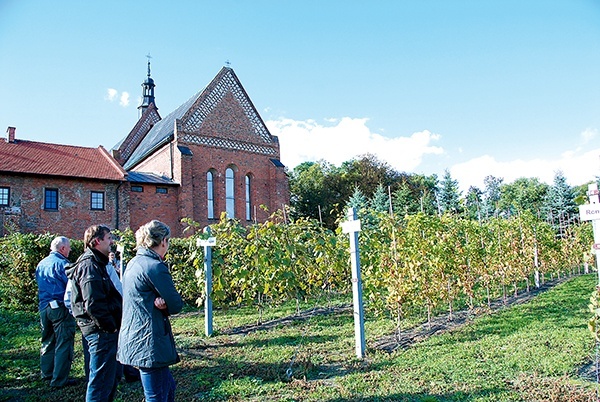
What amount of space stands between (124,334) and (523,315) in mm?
7817

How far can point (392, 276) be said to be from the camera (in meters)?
6.79

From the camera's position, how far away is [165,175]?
2575 cm

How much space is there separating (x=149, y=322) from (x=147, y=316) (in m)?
0.05

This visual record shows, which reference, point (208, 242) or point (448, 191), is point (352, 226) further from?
point (448, 191)

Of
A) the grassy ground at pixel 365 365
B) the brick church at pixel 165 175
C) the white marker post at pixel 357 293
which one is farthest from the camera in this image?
the brick church at pixel 165 175

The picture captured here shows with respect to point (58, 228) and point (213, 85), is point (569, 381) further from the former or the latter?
point (213, 85)

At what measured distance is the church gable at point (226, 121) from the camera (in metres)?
25.8

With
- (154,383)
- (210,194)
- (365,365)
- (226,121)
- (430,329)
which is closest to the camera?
(154,383)

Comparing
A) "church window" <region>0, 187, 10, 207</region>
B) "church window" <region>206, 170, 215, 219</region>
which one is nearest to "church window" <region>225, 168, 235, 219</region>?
"church window" <region>206, 170, 215, 219</region>

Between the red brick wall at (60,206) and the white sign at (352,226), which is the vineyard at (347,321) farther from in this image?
the red brick wall at (60,206)

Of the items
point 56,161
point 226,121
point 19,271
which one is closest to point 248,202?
point 226,121

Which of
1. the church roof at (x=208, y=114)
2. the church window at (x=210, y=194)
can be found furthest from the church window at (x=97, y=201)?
the church window at (x=210, y=194)

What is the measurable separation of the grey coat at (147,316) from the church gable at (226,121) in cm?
2305

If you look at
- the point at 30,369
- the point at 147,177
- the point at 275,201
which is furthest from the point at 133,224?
the point at 30,369
